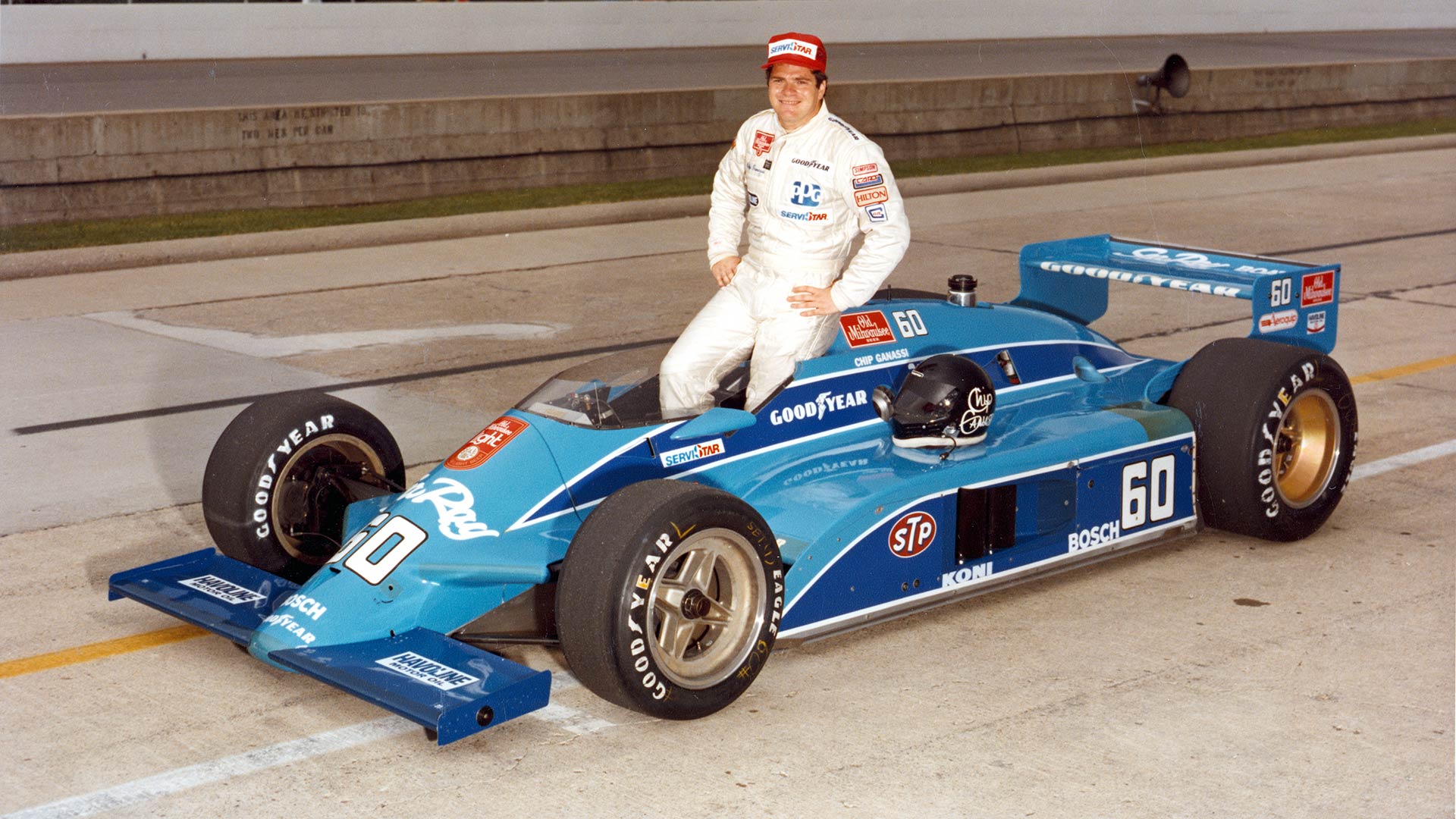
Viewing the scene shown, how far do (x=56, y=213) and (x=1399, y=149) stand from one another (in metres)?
16.5

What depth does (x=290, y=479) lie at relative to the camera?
5422mm

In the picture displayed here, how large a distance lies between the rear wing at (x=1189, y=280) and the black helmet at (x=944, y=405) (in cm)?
124

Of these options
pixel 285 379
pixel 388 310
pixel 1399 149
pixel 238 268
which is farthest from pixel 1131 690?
pixel 1399 149

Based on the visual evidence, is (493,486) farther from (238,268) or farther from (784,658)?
(238,268)

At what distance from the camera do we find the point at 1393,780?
4.19 meters

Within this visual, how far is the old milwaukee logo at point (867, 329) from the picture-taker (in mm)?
5594

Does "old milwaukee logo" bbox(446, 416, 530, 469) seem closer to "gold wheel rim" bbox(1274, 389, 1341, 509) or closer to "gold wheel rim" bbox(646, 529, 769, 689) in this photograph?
"gold wheel rim" bbox(646, 529, 769, 689)

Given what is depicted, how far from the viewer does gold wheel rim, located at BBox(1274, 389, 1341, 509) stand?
244 inches

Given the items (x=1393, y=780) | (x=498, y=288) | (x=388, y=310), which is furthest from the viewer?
(x=498, y=288)

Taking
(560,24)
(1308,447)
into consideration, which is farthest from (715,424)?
(560,24)

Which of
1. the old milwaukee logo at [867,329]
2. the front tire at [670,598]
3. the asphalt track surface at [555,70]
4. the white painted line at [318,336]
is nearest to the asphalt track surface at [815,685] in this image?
the front tire at [670,598]

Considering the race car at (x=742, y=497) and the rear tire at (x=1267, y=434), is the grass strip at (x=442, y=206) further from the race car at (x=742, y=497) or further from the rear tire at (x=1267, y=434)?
the rear tire at (x=1267, y=434)

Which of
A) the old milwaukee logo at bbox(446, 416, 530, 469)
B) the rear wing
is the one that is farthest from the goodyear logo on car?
the rear wing

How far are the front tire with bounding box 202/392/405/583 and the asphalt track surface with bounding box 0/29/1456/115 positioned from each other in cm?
1139
